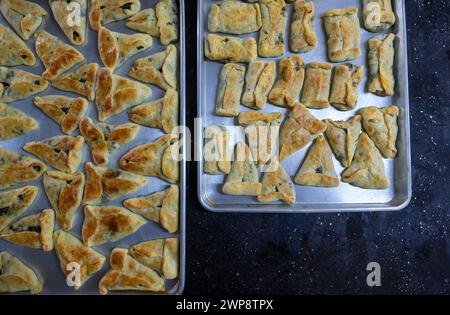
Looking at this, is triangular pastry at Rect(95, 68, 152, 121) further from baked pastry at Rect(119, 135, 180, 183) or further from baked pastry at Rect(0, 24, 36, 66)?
baked pastry at Rect(0, 24, 36, 66)

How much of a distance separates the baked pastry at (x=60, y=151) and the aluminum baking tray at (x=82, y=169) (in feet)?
0.09

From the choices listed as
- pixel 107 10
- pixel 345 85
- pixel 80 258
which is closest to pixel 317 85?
pixel 345 85

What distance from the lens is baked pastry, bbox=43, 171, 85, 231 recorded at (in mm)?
1600

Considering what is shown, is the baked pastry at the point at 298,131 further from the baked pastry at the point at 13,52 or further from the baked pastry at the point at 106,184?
the baked pastry at the point at 13,52

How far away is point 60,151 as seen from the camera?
1.62m

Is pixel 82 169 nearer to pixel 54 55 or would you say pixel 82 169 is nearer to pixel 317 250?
pixel 54 55

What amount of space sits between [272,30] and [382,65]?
1.40 ft

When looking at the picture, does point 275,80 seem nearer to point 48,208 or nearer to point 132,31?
point 132,31

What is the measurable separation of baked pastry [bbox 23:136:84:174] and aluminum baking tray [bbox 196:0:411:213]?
17.5 inches

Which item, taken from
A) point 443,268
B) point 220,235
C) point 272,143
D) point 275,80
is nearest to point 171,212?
point 220,235

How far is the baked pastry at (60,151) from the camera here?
162 centimetres

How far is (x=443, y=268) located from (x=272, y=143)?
795 mm

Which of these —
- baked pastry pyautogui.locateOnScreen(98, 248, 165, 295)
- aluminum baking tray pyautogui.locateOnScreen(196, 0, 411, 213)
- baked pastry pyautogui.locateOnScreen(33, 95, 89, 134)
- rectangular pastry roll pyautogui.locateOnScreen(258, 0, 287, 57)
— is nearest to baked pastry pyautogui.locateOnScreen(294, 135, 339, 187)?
aluminum baking tray pyautogui.locateOnScreen(196, 0, 411, 213)

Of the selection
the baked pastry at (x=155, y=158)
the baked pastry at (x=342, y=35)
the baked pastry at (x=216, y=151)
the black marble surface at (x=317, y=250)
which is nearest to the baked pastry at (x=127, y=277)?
the black marble surface at (x=317, y=250)
